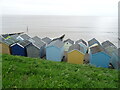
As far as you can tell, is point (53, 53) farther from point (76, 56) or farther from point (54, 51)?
point (76, 56)

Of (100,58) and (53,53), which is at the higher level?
(53,53)

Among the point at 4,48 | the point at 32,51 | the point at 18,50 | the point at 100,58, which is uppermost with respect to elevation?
the point at 4,48

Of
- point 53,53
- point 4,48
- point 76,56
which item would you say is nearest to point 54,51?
point 53,53

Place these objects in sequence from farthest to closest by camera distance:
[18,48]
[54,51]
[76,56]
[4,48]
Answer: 1. [4,48]
2. [18,48]
3. [54,51]
4. [76,56]

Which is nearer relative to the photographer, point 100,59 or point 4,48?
point 100,59

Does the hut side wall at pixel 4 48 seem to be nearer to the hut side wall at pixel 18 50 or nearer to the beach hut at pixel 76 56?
the hut side wall at pixel 18 50

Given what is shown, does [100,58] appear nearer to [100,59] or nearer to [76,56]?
[100,59]

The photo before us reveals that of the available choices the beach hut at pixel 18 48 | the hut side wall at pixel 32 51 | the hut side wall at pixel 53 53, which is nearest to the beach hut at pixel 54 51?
the hut side wall at pixel 53 53

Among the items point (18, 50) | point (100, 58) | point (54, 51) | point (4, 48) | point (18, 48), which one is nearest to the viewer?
point (100, 58)

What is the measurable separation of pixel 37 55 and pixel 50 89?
46.9 ft

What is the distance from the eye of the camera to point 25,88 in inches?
197

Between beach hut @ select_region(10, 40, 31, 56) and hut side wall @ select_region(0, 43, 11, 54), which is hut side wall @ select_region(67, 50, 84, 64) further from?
hut side wall @ select_region(0, 43, 11, 54)

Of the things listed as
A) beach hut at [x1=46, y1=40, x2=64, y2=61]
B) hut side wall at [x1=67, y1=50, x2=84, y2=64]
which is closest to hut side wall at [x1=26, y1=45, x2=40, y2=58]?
beach hut at [x1=46, y1=40, x2=64, y2=61]

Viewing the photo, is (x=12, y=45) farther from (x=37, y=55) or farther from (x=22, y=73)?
(x=22, y=73)
